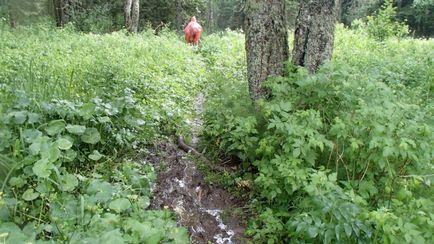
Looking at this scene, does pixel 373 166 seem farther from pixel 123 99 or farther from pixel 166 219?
pixel 123 99

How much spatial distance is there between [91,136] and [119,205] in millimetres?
1156

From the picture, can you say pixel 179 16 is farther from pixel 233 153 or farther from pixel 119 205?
pixel 119 205

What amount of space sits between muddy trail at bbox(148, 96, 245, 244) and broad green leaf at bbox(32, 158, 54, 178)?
3.12ft

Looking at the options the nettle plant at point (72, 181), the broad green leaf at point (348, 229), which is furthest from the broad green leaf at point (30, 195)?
the broad green leaf at point (348, 229)

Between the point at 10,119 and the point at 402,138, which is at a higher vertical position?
the point at 402,138

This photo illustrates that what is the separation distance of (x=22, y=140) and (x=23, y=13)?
14333mm

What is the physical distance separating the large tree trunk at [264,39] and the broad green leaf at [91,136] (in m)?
1.97

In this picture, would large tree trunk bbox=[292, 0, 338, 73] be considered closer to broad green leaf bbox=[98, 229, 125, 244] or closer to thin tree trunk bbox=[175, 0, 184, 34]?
broad green leaf bbox=[98, 229, 125, 244]

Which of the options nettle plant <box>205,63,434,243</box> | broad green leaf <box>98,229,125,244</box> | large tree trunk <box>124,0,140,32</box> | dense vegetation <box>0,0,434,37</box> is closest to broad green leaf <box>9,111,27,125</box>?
broad green leaf <box>98,229,125,244</box>

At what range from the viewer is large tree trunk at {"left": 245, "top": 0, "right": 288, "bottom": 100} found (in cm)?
459

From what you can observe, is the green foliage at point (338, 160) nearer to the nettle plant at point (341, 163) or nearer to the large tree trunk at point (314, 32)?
the nettle plant at point (341, 163)

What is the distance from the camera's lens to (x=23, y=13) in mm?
15312

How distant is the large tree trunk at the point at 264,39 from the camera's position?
4.59m

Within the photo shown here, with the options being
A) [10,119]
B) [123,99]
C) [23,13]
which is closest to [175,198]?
[123,99]
